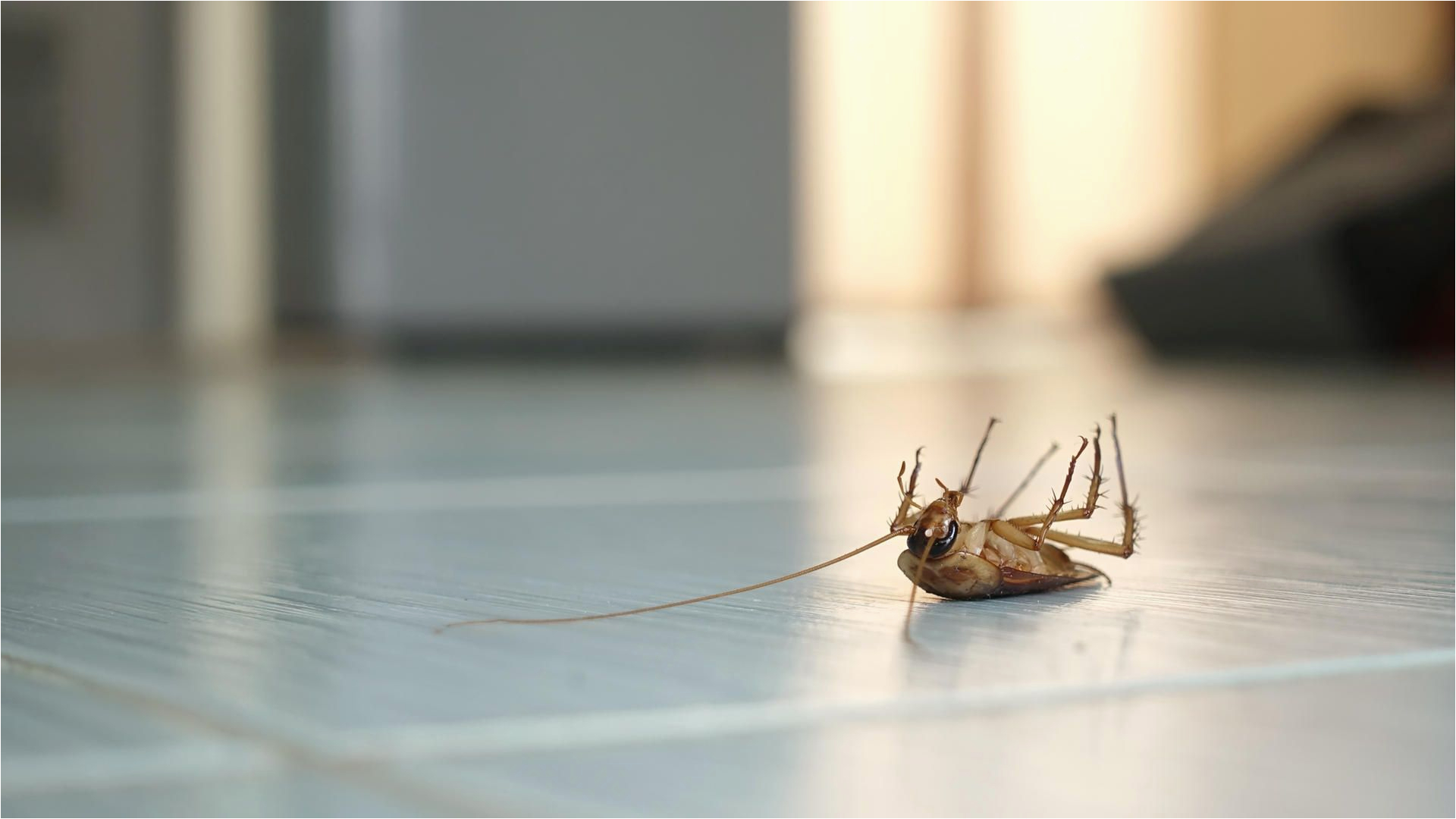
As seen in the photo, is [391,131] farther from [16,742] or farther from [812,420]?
[16,742]

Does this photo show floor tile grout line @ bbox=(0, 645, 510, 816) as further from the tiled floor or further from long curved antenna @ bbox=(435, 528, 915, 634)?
long curved antenna @ bbox=(435, 528, 915, 634)

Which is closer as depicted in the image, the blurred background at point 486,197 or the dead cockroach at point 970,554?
the dead cockroach at point 970,554

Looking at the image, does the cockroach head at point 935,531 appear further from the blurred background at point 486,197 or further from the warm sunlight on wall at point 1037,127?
the warm sunlight on wall at point 1037,127

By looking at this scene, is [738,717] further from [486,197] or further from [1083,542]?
[486,197]

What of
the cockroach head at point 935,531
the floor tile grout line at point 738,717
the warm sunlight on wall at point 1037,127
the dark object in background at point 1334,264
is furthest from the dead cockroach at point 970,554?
the warm sunlight on wall at point 1037,127

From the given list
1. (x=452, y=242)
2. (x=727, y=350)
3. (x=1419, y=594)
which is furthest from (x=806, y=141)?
(x=1419, y=594)

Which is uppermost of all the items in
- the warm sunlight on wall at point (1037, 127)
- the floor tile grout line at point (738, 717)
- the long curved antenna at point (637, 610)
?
the warm sunlight on wall at point (1037, 127)

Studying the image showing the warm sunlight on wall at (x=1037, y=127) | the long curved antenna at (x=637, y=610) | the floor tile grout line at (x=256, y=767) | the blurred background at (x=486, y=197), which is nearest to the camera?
the floor tile grout line at (x=256, y=767)

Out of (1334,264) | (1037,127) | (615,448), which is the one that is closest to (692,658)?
(615,448)
